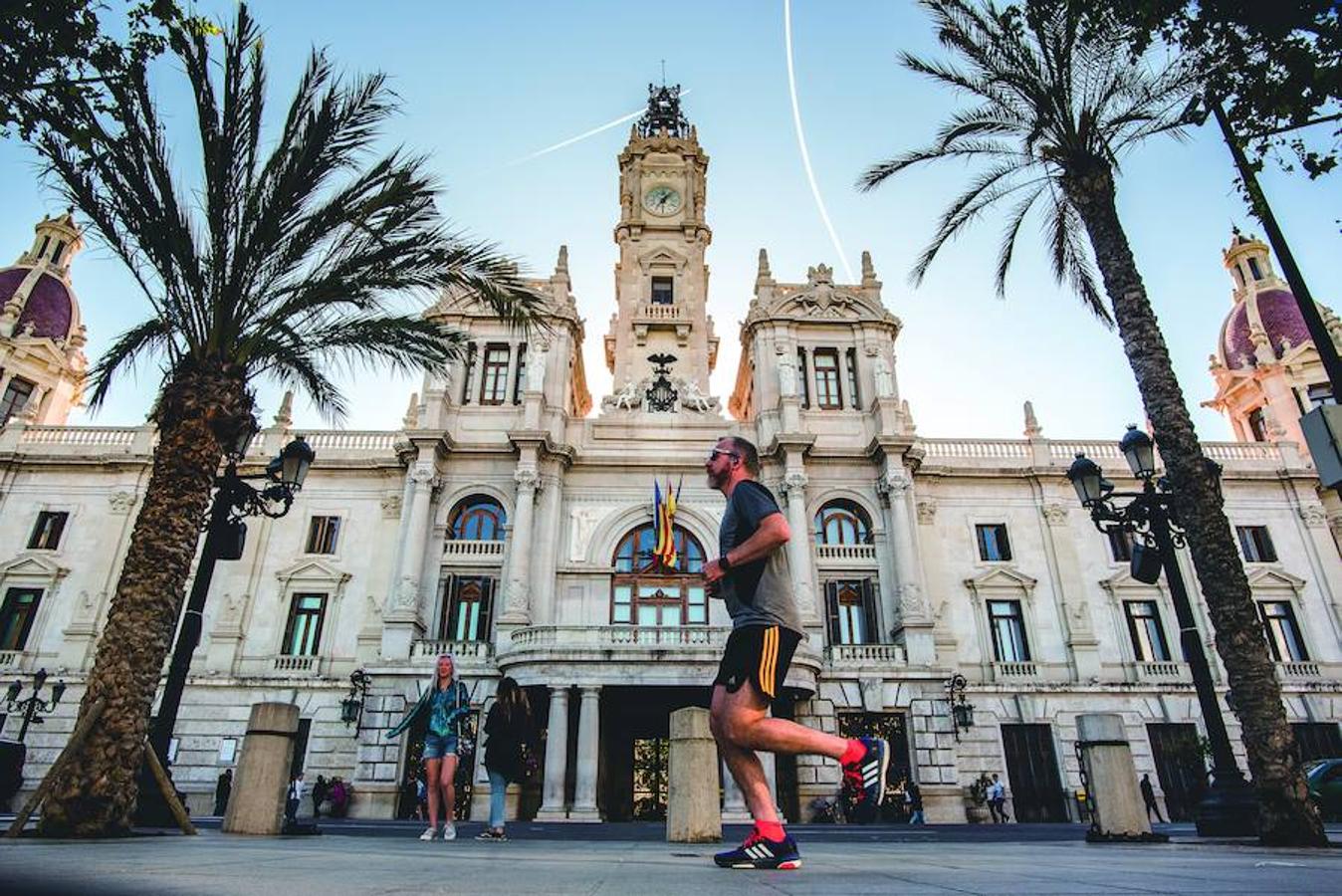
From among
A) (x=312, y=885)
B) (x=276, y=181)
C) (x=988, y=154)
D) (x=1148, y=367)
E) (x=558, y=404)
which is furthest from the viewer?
(x=558, y=404)

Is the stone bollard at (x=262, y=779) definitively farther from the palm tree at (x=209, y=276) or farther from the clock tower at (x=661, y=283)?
the clock tower at (x=661, y=283)

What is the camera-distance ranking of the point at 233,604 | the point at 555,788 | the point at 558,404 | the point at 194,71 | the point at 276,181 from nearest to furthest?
the point at 194,71
the point at 276,181
the point at 555,788
the point at 233,604
the point at 558,404

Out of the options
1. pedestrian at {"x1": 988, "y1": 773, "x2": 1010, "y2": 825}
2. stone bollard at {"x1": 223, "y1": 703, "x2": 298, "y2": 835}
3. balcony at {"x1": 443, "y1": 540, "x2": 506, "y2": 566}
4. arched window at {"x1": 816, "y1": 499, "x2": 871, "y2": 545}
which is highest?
arched window at {"x1": 816, "y1": 499, "x2": 871, "y2": 545}

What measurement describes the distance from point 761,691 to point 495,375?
26.3m

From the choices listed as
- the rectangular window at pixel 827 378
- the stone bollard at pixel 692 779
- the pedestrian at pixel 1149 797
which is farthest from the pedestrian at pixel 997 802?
the stone bollard at pixel 692 779

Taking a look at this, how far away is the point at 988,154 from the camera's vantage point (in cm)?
1485

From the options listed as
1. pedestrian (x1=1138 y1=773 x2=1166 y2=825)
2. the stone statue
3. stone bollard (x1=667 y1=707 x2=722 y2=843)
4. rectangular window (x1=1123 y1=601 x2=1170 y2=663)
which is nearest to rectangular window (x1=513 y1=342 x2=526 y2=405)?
the stone statue

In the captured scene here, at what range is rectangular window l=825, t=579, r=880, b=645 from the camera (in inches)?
987

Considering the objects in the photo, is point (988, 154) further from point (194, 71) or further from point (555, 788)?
point (555, 788)

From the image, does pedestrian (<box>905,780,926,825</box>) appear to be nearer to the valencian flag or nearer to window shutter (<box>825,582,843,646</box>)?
window shutter (<box>825,582,843,646</box>)

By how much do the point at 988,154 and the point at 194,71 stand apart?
1325cm

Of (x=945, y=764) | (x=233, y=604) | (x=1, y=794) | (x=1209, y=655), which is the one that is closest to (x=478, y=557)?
(x=233, y=604)

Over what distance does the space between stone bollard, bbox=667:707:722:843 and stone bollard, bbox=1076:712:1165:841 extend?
4524 millimetres

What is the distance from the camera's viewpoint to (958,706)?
23344 millimetres
